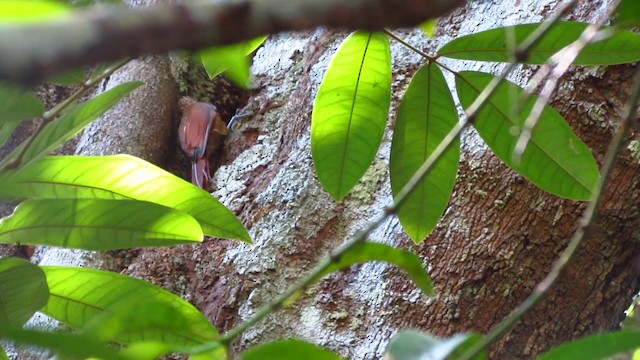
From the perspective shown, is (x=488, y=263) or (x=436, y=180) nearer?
(x=436, y=180)

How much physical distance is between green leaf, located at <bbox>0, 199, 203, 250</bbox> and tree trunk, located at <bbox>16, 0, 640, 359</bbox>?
57 cm

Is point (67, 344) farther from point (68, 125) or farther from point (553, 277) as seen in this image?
point (68, 125)

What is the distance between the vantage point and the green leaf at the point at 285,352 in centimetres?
53

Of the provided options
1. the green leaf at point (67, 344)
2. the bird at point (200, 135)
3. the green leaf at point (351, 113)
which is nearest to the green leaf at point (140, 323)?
the green leaf at point (67, 344)

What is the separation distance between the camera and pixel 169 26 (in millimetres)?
391

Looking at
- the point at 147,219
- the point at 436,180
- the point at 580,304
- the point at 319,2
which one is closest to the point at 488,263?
the point at 580,304

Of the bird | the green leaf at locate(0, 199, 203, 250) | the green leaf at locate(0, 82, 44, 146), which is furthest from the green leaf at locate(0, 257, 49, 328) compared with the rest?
the bird

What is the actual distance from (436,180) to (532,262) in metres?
0.41

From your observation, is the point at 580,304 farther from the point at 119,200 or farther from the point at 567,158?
the point at 119,200

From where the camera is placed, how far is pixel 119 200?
0.88 meters

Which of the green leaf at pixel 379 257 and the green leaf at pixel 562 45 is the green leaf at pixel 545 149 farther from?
the green leaf at pixel 379 257

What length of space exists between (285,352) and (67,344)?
13 centimetres

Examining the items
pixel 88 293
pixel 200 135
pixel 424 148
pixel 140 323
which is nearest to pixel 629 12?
pixel 424 148

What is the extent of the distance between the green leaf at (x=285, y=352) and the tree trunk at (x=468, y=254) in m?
0.82
